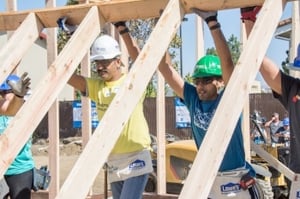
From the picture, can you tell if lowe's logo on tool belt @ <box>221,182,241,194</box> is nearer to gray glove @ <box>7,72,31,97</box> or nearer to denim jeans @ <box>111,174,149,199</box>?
denim jeans @ <box>111,174,149,199</box>

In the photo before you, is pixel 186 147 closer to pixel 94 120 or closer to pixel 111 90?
pixel 94 120

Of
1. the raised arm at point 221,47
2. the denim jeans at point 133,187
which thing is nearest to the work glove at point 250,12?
the raised arm at point 221,47

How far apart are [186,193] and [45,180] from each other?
8.22 feet

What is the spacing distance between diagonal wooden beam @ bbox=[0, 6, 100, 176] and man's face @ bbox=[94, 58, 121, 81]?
326 mm

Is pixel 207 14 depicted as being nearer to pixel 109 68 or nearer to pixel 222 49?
pixel 222 49

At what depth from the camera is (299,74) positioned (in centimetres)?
568

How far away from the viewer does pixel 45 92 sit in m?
3.42

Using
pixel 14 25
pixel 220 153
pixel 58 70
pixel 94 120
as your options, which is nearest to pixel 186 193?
pixel 220 153

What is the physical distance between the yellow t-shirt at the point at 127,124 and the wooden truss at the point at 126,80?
49 centimetres

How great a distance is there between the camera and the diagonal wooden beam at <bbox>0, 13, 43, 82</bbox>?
3797mm

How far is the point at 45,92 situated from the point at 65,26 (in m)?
0.72

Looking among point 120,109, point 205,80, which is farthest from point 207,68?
point 120,109

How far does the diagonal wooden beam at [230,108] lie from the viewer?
265 cm

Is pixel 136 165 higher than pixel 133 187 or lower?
higher
